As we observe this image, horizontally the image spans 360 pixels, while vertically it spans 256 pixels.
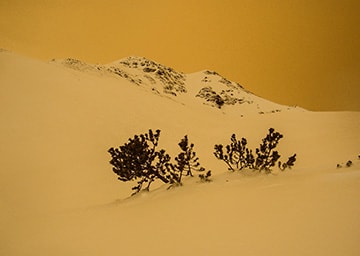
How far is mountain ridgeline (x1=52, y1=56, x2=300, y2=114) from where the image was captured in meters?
37.2

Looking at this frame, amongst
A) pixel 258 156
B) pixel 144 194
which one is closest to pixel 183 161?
pixel 144 194

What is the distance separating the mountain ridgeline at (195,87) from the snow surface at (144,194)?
A: 1597 cm

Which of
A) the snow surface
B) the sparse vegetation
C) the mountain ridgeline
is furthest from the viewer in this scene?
the mountain ridgeline

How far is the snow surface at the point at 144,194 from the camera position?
9.70 ft

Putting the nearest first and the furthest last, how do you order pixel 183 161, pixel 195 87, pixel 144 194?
pixel 144 194
pixel 183 161
pixel 195 87

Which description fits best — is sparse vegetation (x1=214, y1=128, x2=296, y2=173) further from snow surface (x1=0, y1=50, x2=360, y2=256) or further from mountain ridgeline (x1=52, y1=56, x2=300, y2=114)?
mountain ridgeline (x1=52, y1=56, x2=300, y2=114)

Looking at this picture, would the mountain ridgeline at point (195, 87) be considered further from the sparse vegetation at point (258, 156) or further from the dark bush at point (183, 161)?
the dark bush at point (183, 161)

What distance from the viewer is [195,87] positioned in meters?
43.6

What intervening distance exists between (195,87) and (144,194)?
38135 mm

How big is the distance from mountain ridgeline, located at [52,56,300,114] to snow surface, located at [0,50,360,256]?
15972 millimetres

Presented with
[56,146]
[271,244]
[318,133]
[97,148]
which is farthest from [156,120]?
[271,244]

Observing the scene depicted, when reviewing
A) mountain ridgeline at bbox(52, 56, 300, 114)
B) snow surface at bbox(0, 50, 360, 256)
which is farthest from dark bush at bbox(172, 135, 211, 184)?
mountain ridgeline at bbox(52, 56, 300, 114)

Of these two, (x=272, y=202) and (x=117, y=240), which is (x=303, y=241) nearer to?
(x=272, y=202)

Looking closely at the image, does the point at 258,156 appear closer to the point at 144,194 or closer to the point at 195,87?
the point at 144,194
